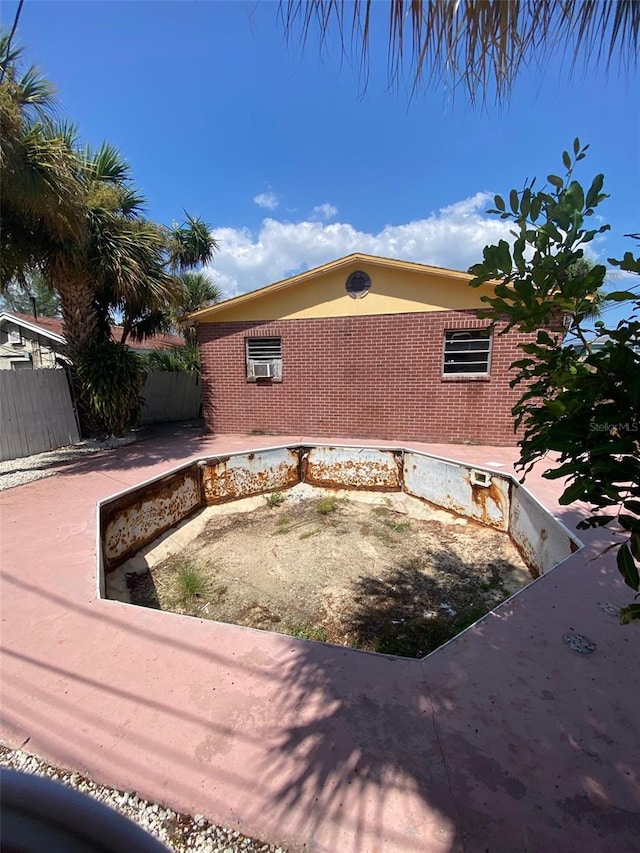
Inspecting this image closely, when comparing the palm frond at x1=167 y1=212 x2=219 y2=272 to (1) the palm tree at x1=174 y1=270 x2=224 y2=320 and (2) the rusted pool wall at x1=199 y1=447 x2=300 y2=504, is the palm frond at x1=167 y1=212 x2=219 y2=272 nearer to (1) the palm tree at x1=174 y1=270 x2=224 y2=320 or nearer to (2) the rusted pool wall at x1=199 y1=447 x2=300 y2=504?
(1) the palm tree at x1=174 y1=270 x2=224 y2=320

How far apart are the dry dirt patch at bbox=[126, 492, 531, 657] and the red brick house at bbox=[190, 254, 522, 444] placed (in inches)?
132

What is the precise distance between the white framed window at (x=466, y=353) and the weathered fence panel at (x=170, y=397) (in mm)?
8856

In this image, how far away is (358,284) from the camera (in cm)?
902

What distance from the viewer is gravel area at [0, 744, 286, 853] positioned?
1399mm

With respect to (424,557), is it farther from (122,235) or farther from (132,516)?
(122,235)

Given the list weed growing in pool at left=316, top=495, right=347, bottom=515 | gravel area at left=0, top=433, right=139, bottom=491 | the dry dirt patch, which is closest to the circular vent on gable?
weed growing in pool at left=316, top=495, right=347, bottom=515

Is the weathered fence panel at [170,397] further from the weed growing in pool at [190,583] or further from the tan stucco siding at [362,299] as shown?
the weed growing in pool at [190,583]

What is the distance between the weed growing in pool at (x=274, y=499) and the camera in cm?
675

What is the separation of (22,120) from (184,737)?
23.9 feet

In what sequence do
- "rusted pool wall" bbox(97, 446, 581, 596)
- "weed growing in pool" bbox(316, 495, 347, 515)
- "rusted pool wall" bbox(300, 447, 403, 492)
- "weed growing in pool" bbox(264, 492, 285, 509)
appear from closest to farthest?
"rusted pool wall" bbox(97, 446, 581, 596) → "weed growing in pool" bbox(316, 495, 347, 515) → "weed growing in pool" bbox(264, 492, 285, 509) → "rusted pool wall" bbox(300, 447, 403, 492)

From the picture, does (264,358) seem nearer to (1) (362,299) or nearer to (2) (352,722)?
(1) (362,299)

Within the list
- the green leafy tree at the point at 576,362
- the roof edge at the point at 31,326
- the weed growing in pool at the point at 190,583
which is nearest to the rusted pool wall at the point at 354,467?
the weed growing in pool at the point at 190,583

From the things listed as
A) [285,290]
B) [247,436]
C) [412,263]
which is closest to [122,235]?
[285,290]

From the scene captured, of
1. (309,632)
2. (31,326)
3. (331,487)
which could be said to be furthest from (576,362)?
(31,326)
